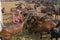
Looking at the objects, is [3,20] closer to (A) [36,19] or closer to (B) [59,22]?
(A) [36,19]

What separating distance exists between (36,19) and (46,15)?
0.41 ft

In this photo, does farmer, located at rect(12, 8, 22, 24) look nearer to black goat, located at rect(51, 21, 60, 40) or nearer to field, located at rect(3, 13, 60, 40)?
field, located at rect(3, 13, 60, 40)

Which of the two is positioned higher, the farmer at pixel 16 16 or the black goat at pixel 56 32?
the farmer at pixel 16 16

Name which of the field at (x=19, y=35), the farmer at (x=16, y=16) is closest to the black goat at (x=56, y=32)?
the field at (x=19, y=35)

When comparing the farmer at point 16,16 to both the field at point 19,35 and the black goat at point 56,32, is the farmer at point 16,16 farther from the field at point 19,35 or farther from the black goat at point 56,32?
the black goat at point 56,32

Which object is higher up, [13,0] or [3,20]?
[13,0]

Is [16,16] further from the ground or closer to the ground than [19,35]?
further from the ground

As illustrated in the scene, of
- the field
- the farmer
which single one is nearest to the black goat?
the field

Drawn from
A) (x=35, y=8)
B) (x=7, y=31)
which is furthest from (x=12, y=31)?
(x=35, y=8)

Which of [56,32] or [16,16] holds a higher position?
[16,16]

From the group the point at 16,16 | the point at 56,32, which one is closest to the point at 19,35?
the point at 16,16

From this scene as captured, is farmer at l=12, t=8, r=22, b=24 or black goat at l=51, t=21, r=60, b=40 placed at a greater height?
farmer at l=12, t=8, r=22, b=24

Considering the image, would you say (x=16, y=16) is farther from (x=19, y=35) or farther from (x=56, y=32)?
(x=56, y=32)

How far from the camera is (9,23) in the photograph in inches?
97.2
